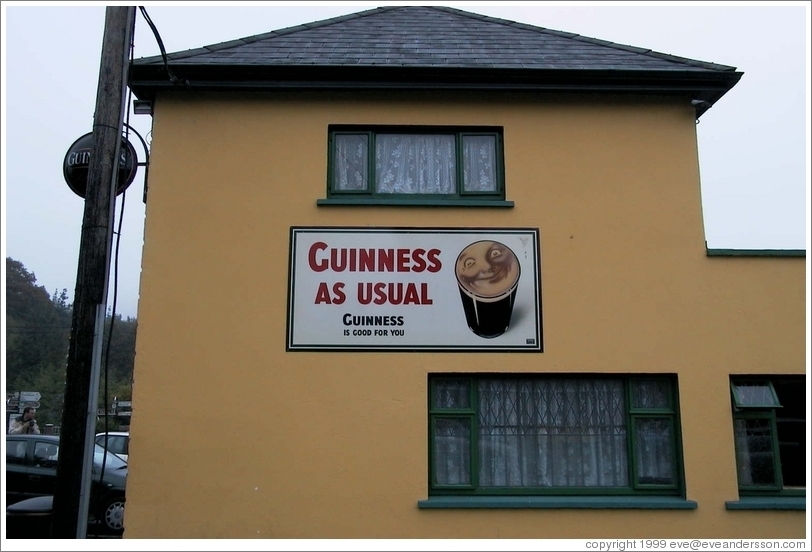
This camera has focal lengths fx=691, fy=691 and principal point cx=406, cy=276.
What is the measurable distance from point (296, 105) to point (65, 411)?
14.2 feet

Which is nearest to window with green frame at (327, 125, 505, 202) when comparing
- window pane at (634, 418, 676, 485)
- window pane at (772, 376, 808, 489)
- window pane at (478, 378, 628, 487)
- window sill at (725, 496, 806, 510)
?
window pane at (478, 378, 628, 487)

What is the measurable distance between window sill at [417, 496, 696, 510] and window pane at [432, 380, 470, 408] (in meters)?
1.01

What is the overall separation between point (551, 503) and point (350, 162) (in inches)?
178

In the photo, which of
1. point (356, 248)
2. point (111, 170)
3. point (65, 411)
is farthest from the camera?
point (356, 248)

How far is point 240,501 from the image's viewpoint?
24.3ft

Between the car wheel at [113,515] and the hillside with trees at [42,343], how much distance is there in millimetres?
29501

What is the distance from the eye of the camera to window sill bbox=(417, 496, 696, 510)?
7402 millimetres

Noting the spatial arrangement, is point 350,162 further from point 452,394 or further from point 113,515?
point 113,515

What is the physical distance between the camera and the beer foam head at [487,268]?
794 centimetres

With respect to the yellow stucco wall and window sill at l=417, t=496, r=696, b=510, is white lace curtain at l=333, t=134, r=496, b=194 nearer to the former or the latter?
the yellow stucco wall

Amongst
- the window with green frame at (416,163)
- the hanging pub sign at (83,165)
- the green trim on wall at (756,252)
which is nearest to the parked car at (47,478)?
the hanging pub sign at (83,165)

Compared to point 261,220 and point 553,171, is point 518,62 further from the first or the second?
point 261,220

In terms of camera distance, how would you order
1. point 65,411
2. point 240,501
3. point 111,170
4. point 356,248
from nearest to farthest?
point 65,411
point 111,170
point 240,501
point 356,248

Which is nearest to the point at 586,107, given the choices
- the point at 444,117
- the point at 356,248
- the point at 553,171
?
the point at 553,171
